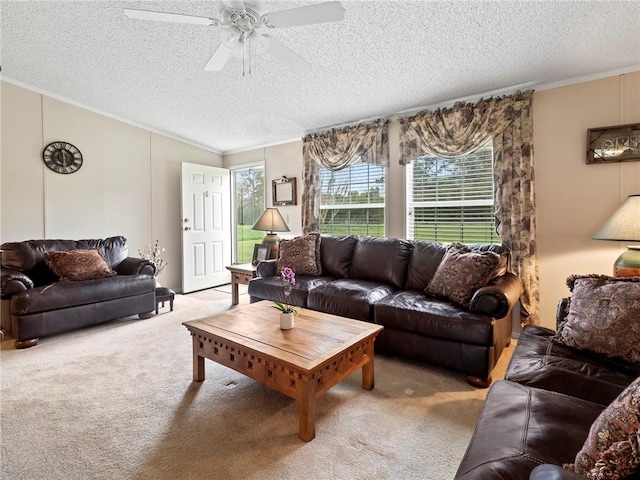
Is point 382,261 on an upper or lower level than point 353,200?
lower

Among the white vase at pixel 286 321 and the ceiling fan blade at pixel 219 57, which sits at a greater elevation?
the ceiling fan blade at pixel 219 57

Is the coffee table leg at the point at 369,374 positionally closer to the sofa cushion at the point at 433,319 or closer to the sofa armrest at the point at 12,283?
the sofa cushion at the point at 433,319

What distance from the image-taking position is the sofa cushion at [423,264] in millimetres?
3098

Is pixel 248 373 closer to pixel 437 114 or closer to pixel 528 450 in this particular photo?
pixel 528 450

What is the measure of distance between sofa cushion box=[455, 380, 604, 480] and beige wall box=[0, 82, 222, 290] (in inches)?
192

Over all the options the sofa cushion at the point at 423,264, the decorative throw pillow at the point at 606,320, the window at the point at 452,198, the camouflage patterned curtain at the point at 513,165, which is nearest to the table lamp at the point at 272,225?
the window at the point at 452,198

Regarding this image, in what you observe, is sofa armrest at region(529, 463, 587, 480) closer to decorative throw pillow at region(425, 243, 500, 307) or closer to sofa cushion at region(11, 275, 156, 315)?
decorative throw pillow at region(425, 243, 500, 307)

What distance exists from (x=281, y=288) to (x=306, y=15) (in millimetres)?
2419

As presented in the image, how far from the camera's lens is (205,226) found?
17.4ft

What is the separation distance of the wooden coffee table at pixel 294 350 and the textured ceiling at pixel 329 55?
2128 millimetres

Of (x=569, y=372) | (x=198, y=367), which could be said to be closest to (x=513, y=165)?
(x=569, y=372)

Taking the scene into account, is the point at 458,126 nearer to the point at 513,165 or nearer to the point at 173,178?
the point at 513,165

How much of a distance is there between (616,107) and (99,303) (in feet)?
16.5

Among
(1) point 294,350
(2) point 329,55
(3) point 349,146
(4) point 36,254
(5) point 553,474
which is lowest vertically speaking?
(1) point 294,350
